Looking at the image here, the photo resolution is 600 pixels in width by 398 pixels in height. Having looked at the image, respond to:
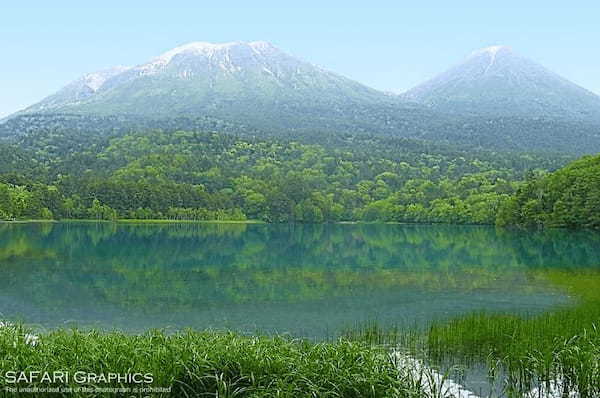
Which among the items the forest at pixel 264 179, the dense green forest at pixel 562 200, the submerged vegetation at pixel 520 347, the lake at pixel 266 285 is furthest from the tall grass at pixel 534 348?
the forest at pixel 264 179

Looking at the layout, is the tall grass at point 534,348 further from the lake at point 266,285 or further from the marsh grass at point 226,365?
the lake at point 266,285

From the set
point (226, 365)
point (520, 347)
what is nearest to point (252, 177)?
point (520, 347)

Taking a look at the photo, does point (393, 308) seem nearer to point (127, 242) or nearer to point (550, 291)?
point (550, 291)

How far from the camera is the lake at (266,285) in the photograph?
1636 centimetres

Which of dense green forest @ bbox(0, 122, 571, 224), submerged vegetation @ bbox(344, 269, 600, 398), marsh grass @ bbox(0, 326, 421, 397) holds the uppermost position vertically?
marsh grass @ bbox(0, 326, 421, 397)

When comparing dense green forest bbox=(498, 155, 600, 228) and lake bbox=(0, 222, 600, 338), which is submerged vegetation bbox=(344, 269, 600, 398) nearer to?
lake bbox=(0, 222, 600, 338)

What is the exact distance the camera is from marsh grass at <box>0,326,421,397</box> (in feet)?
23.4

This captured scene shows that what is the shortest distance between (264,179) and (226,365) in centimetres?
9879

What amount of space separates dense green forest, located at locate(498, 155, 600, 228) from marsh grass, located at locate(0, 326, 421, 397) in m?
56.0

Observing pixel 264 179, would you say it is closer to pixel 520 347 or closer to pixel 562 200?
pixel 562 200

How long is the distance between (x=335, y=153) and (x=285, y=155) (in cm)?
916

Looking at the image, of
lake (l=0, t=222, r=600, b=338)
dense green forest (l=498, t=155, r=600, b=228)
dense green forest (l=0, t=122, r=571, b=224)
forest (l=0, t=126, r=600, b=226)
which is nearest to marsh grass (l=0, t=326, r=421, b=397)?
lake (l=0, t=222, r=600, b=338)

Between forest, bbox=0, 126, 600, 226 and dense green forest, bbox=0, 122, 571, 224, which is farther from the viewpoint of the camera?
dense green forest, bbox=0, 122, 571, 224

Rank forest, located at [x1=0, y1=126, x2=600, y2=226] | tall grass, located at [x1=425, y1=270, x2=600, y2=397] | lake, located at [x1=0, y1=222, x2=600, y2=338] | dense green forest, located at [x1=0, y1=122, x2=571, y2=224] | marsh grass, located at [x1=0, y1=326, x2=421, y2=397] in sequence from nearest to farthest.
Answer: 1. marsh grass, located at [x1=0, y1=326, x2=421, y2=397]
2. tall grass, located at [x1=425, y1=270, x2=600, y2=397]
3. lake, located at [x1=0, y1=222, x2=600, y2=338]
4. forest, located at [x1=0, y1=126, x2=600, y2=226]
5. dense green forest, located at [x1=0, y1=122, x2=571, y2=224]
